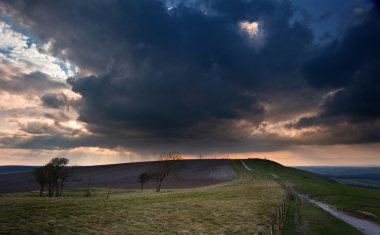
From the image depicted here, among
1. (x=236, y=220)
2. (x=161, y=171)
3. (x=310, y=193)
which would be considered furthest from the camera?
(x=161, y=171)

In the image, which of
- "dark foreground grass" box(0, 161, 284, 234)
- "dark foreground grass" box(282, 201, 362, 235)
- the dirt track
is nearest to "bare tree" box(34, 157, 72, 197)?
the dirt track

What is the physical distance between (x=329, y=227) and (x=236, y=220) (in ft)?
33.1

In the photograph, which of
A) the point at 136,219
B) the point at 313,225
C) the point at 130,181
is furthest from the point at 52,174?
the point at 313,225

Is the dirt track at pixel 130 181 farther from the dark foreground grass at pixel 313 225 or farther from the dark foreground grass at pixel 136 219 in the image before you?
the dark foreground grass at pixel 313 225

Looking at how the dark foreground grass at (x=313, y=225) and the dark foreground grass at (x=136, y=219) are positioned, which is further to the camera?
the dark foreground grass at (x=313, y=225)

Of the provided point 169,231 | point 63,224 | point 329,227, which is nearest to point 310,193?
point 329,227

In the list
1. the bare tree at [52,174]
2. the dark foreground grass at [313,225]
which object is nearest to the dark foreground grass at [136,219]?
the dark foreground grass at [313,225]

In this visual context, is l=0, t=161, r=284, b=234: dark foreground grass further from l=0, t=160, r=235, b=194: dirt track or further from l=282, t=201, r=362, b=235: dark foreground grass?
l=0, t=160, r=235, b=194: dirt track

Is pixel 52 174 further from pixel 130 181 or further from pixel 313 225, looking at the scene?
pixel 313 225

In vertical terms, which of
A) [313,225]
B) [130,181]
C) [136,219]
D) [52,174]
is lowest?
[313,225]

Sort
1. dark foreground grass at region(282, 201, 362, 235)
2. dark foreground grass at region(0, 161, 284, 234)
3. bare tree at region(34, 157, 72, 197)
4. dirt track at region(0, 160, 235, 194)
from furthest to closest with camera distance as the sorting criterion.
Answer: dirt track at region(0, 160, 235, 194) → bare tree at region(34, 157, 72, 197) → dark foreground grass at region(282, 201, 362, 235) → dark foreground grass at region(0, 161, 284, 234)

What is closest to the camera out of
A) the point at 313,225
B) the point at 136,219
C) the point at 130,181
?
the point at 313,225

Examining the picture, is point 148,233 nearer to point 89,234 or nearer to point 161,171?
point 89,234

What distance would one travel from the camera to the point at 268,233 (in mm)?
28703
